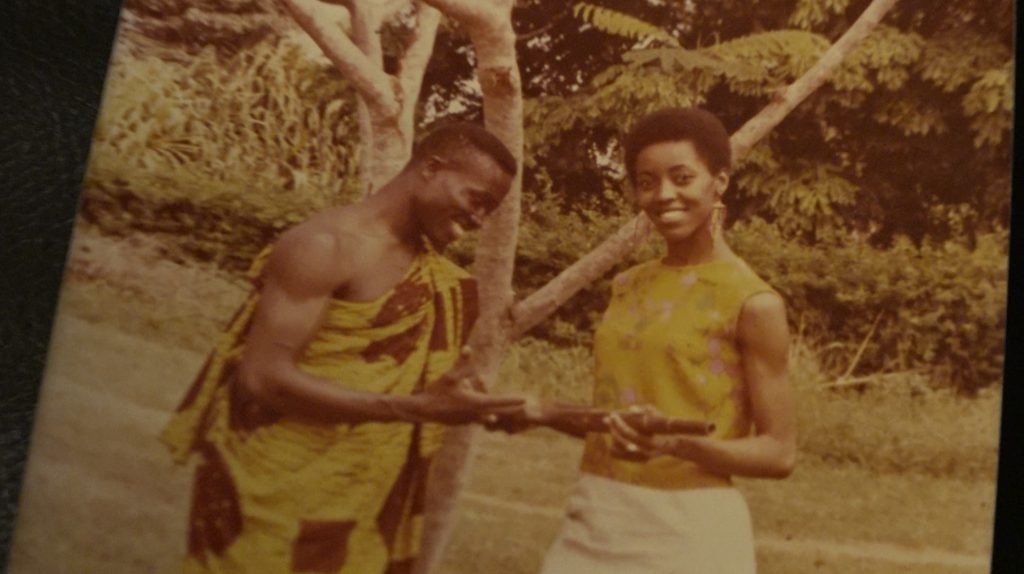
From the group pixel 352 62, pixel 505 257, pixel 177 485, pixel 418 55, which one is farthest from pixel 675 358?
pixel 177 485

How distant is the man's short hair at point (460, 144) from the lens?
3.10 metres

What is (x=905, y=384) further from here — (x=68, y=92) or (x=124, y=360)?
(x=68, y=92)

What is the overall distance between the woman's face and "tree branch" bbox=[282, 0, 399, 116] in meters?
0.82

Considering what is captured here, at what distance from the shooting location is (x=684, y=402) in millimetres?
2904

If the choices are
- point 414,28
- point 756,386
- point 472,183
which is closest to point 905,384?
point 756,386

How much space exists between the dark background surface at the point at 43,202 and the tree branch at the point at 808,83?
0.68 m

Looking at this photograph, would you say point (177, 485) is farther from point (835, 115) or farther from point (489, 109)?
point (835, 115)

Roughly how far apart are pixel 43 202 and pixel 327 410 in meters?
1.06

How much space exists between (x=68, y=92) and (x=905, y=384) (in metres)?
2.70

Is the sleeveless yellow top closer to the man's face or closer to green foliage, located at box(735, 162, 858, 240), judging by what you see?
green foliage, located at box(735, 162, 858, 240)

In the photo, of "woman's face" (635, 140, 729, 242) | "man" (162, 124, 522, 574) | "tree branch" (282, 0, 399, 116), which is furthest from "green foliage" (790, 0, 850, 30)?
"man" (162, 124, 522, 574)

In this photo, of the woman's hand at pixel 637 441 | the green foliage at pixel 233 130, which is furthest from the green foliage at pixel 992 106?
the green foliage at pixel 233 130

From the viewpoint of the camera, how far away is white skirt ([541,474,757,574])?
283cm

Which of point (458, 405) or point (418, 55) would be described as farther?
point (418, 55)
